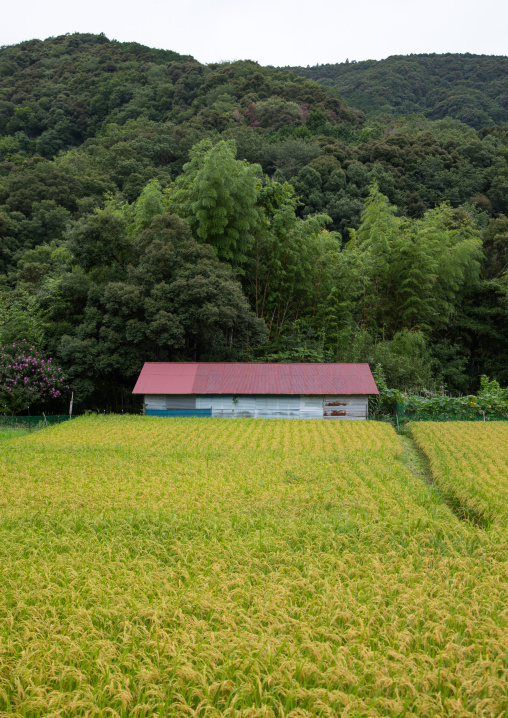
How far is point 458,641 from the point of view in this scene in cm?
379

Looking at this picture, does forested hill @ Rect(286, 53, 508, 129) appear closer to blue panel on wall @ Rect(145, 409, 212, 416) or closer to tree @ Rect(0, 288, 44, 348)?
tree @ Rect(0, 288, 44, 348)

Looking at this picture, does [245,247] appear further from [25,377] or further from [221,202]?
[25,377]

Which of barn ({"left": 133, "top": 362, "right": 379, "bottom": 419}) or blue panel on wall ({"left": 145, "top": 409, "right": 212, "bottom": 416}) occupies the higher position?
barn ({"left": 133, "top": 362, "right": 379, "bottom": 419})

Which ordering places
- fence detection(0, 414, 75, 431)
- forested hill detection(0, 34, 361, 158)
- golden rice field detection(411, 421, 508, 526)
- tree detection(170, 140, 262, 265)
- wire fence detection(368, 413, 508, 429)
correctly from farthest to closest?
forested hill detection(0, 34, 361, 158), tree detection(170, 140, 262, 265), wire fence detection(368, 413, 508, 429), fence detection(0, 414, 75, 431), golden rice field detection(411, 421, 508, 526)

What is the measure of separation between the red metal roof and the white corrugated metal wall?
11.6 inches

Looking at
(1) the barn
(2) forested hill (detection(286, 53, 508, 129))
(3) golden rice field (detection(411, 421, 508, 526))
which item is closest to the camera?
(3) golden rice field (detection(411, 421, 508, 526))

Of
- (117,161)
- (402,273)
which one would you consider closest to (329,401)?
(402,273)

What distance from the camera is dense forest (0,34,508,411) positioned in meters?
19.0

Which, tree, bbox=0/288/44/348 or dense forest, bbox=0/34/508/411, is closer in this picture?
dense forest, bbox=0/34/508/411

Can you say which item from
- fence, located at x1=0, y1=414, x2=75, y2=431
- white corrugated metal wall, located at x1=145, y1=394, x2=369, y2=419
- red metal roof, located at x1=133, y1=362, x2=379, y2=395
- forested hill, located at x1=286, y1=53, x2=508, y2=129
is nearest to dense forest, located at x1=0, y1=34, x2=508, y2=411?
red metal roof, located at x1=133, y1=362, x2=379, y2=395

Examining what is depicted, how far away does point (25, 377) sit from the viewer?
17.8m

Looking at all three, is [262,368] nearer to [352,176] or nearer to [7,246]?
[7,246]

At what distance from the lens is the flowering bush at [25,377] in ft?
57.7

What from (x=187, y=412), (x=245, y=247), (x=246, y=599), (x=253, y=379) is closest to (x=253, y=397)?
(x=253, y=379)
